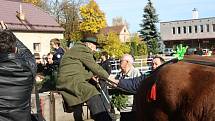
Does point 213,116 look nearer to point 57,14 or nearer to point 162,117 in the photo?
point 162,117

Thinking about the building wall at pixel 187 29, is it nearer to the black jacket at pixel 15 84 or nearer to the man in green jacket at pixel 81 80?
the man in green jacket at pixel 81 80

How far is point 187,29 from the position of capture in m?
98.0

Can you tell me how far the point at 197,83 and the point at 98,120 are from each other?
2699mm

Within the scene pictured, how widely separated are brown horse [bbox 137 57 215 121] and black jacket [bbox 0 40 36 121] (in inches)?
51.4

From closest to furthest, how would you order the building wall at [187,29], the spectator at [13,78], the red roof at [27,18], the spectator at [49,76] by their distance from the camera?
the spectator at [13,78] < the spectator at [49,76] < the red roof at [27,18] < the building wall at [187,29]

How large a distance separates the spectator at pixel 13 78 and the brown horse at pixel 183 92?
1313mm

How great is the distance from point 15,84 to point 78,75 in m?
1.73

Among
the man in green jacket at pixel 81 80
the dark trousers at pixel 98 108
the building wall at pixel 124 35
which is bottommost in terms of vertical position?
the dark trousers at pixel 98 108

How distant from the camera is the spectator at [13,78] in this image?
4.72 m

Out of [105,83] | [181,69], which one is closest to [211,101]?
[181,69]

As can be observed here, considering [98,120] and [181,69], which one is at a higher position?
[181,69]

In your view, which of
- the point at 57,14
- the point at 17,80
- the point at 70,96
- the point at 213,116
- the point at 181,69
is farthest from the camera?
the point at 57,14

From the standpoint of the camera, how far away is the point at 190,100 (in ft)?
13.6

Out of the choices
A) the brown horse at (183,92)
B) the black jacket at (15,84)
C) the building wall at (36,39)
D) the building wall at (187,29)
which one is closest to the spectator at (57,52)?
the black jacket at (15,84)
